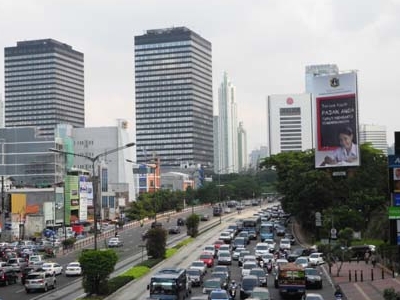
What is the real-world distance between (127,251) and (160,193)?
69091mm

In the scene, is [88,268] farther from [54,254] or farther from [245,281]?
[54,254]

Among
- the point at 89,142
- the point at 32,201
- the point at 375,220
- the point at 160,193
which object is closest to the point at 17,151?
the point at 89,142

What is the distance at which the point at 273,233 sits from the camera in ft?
287

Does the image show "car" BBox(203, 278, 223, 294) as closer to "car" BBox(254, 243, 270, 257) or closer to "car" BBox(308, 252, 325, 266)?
"car" BBox(308, 252, 325, 266)

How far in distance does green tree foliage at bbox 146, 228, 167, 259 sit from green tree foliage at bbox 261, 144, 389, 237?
19216 millimetres

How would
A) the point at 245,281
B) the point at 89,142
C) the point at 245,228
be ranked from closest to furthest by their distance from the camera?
the point at 245,281 < the point at 245,228 < the point at 89,142

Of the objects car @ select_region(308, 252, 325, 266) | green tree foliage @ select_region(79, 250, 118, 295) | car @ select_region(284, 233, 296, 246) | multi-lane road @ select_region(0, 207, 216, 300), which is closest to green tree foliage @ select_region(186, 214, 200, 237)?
multi-lane road @ select_region(0, 207, 216, 300)

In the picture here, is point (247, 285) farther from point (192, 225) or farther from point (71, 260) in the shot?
point (192, 225)

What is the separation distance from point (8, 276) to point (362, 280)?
78.3ft

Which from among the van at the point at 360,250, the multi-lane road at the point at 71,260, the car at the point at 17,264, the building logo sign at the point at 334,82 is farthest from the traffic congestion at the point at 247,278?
the building logo sign at the point at 334,82

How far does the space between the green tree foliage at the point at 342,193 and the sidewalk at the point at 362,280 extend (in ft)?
61.2

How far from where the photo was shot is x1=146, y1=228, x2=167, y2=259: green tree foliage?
63625 millimetres

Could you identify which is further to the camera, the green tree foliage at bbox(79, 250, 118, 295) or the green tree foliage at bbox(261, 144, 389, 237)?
the green tree foliage at bbox(261, 144, 389, 237)

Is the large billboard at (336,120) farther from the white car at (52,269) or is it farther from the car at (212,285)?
the car at (212,285)
